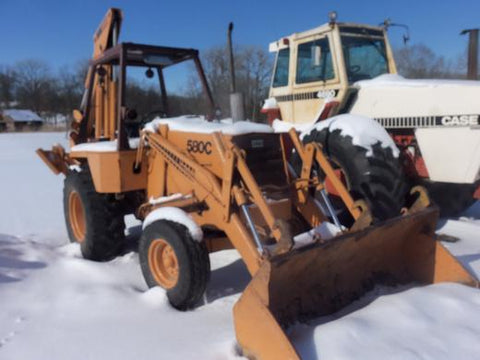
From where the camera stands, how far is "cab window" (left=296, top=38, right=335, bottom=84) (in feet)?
18.5

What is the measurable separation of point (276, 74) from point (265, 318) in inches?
189

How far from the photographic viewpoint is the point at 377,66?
6.01 meters

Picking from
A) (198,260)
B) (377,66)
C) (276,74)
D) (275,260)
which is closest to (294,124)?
(276,74)

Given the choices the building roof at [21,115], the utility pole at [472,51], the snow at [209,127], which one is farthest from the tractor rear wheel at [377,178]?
the building roof at [21,115]

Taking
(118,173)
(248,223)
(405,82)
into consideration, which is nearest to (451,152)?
(405,82)

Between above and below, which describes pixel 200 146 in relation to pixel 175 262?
above

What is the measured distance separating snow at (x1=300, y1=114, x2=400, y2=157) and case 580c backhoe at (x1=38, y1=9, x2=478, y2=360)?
28.8 inches

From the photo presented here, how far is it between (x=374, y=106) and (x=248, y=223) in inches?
111

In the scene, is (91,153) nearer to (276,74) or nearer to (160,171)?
(160,171)

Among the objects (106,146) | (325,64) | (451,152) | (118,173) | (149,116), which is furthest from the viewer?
(325,64)

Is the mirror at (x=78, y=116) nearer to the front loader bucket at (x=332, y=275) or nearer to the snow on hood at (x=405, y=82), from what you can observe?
the snow on hood at (x=405, y=82)

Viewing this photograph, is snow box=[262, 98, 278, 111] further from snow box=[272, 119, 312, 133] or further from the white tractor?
snow box=[272, 119, 312, 133]

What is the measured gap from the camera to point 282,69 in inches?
255

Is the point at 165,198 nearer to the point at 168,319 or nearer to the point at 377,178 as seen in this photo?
the point at 168,319
